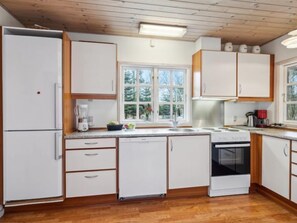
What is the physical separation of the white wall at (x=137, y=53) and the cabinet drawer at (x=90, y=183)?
873mm

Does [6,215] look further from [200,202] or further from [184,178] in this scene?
[200,202]

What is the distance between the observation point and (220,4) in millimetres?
2156

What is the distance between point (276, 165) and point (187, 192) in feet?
4.00

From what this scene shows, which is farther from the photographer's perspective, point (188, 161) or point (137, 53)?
point (137, 53)

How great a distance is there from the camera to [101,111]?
306 cm

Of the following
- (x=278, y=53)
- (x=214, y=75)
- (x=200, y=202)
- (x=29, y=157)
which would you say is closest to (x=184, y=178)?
(x=200, y=202)

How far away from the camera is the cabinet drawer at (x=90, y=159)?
2.35 meters

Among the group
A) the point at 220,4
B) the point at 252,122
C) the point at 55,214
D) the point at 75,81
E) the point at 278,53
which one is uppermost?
the point at 220,4

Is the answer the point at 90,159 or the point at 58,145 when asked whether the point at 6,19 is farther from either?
the point at 90,159

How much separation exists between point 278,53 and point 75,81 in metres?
3.27

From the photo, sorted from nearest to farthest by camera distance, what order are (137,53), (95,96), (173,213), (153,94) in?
(173,213) → (95,96) → (137,53) → (153,94)

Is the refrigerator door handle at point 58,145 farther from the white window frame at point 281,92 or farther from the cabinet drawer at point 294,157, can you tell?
the white window frame at point 281,92

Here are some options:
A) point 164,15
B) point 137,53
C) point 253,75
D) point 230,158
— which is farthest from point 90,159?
point 253,75

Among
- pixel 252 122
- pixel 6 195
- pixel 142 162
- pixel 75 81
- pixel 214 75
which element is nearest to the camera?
pixel 6 195
